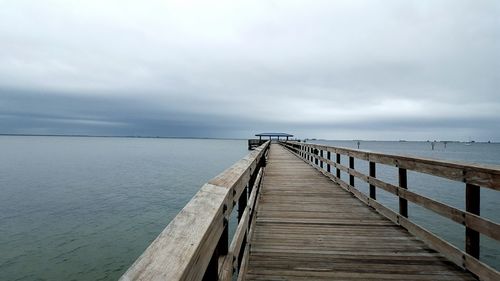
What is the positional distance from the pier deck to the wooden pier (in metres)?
0.01

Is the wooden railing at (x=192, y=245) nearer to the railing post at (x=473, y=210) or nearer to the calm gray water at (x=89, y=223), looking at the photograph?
the railing post at (x=473, y=210)

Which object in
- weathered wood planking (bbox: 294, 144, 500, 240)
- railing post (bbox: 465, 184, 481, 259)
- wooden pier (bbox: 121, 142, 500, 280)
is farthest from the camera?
railing post (bbox: 465, 184, 481, 259)

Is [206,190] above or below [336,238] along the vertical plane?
above

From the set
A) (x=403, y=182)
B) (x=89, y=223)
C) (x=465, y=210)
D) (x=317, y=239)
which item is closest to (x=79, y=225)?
(x=89, y=223)

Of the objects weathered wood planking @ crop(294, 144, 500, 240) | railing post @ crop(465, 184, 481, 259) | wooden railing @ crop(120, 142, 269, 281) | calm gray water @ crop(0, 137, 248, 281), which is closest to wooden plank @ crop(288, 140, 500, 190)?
railing post @ crop(465, 184, 481, 259)

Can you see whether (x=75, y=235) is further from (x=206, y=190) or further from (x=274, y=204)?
(x=206, y=190)

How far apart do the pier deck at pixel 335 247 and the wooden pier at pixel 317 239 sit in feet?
0.03

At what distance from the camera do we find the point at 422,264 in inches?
128

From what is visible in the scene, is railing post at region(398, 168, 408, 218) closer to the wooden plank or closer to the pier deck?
the wooden plank

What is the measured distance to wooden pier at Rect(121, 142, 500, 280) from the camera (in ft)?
3.80

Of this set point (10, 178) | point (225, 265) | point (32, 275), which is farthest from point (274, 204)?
point (10, 178)

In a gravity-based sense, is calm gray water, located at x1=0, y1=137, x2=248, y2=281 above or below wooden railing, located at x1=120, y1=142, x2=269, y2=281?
below

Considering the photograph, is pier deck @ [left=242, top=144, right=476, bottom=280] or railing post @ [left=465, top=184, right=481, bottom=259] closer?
railing post @ [left=465, top=184, right=481, bottom=259]

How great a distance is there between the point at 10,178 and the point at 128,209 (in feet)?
58.5
